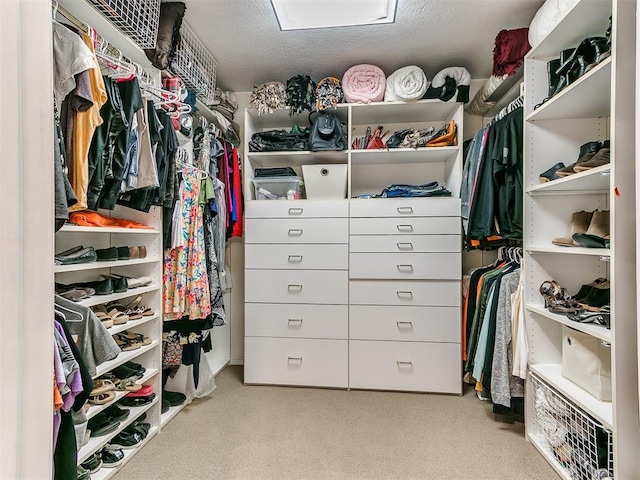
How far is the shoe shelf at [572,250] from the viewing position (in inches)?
51.6

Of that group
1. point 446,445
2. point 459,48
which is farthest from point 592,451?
point 459,48

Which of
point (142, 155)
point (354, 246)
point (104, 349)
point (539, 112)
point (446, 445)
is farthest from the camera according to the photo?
point (354, 246)

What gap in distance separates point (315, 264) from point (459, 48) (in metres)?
1.70

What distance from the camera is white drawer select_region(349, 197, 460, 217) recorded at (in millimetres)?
2363

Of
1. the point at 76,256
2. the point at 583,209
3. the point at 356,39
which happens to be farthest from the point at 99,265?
the point at 583,209

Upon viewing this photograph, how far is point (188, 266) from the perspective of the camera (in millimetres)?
2053

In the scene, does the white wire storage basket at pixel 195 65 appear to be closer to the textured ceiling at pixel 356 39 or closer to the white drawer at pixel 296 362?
the textured ceiling at pixel 356 39

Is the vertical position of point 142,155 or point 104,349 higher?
point 142,155

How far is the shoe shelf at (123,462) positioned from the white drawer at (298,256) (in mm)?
1141

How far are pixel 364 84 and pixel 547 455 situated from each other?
92.9 inches

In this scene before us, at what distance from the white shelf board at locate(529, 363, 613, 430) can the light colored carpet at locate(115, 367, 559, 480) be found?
1.33ft

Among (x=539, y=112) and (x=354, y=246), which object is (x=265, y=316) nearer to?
(x=354, y=246)

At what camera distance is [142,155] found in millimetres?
1564

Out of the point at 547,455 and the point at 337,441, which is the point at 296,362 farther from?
the point at 547,455
